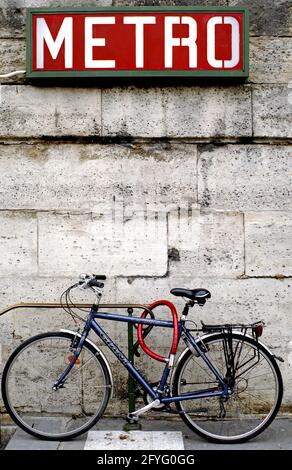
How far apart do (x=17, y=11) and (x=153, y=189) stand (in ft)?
6.87

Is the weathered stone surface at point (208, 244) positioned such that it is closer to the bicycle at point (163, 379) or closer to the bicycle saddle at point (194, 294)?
the bicycle at point (163, 379)

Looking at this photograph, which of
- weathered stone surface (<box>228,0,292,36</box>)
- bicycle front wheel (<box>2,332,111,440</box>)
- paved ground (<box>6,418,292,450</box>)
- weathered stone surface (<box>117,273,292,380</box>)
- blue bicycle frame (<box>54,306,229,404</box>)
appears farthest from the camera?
weathered stone surface (<box>228,0,292,36</box>)

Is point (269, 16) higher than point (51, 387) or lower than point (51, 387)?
higher

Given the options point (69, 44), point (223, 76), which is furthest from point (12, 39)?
point (223, 76)

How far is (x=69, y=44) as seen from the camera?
18.6 ft

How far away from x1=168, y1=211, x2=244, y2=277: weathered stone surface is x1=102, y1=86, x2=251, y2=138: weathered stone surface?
815mm

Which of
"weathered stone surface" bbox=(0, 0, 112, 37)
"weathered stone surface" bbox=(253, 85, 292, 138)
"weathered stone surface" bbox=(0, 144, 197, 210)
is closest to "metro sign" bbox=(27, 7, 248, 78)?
"weathered stone surface" bbox=(0, 0, 112, 37)

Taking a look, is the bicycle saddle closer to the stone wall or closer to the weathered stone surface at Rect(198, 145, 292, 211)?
the stone wall

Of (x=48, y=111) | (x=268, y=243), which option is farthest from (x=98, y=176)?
(x=268, y=243)

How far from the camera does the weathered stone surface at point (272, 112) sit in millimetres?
5762

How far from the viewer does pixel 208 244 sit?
18.9ft

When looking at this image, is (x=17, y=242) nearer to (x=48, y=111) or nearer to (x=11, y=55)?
(x=48, y=111)

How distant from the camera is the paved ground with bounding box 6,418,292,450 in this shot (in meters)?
4.95

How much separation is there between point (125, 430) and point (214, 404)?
0.90 metres
